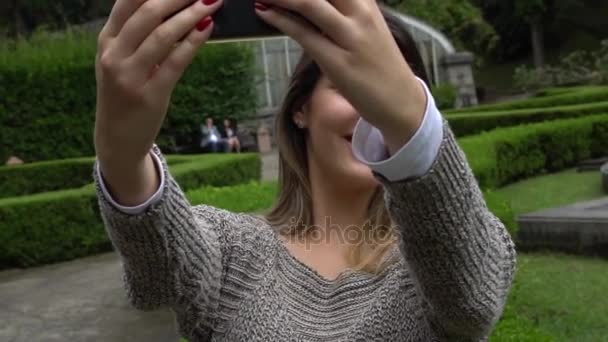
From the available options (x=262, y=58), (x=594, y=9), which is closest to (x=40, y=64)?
(x=262, y=58)

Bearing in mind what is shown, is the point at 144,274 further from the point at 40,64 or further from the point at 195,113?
the point at 195,113

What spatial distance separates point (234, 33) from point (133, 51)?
0.40 feet

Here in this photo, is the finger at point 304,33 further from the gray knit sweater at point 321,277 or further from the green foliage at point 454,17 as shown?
the green foliage at point 454,17

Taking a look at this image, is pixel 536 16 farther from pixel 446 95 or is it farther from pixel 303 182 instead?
pixel 303 182

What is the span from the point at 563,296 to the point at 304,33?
4.99 meters

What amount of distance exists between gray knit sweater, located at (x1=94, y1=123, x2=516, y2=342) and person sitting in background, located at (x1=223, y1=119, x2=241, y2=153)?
56.4 feet

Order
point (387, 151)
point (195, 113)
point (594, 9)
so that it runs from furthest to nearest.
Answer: point (594, 9) < point (195, 113) < point (387, 151)

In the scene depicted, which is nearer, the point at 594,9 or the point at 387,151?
the point at 387,151

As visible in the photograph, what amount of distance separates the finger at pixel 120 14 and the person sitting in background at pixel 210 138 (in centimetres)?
1753

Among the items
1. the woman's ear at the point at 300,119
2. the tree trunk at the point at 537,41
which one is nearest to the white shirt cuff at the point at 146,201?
the woman's ear at the point at 300,119

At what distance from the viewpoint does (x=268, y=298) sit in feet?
5.19

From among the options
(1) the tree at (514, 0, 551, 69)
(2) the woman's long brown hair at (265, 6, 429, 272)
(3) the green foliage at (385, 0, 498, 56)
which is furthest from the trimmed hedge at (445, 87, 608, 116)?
(1) the tree at (514, 0, 551, 69)

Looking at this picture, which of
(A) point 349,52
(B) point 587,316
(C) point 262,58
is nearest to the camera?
(A) point 349,52

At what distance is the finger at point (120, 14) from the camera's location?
1065mm
